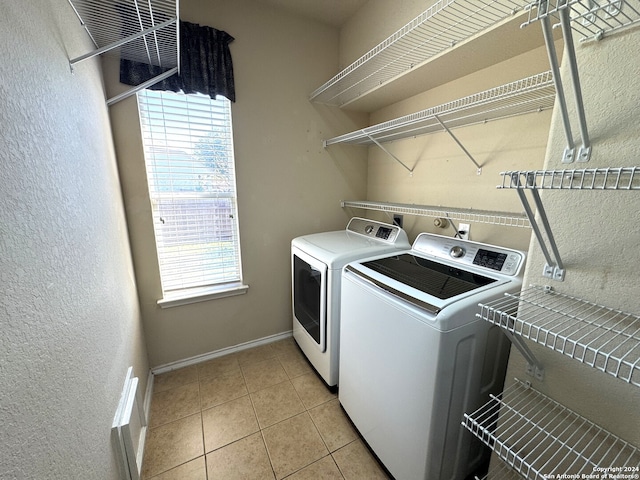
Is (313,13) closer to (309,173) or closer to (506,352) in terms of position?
(309,173)

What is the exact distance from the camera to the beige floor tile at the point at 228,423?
4.88 ft

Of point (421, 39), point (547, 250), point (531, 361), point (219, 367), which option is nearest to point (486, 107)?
point (421, 39)

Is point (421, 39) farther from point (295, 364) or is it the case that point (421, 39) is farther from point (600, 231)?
point (295, 364)

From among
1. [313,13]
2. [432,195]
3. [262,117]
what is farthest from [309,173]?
[313,13]

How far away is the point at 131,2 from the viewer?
1.09 metres

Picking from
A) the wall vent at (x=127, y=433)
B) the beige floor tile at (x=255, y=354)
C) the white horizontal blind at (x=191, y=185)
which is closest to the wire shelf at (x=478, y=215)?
the white horizontal blind at (x=191, y=185)

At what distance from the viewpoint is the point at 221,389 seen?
1850 mm

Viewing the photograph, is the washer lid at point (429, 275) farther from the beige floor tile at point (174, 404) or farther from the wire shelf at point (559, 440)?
the beige floor tile at point (174, 404)

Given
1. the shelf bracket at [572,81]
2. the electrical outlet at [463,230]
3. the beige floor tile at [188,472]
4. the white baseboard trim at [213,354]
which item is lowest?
the beige floor tile at [188,472]

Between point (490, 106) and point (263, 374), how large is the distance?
2.27 meters

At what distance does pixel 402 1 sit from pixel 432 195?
122 centimetres

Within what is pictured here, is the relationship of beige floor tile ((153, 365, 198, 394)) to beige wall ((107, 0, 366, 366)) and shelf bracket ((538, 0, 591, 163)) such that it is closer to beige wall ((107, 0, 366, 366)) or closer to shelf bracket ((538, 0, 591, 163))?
beige wall ((107, 0, 366, 366))

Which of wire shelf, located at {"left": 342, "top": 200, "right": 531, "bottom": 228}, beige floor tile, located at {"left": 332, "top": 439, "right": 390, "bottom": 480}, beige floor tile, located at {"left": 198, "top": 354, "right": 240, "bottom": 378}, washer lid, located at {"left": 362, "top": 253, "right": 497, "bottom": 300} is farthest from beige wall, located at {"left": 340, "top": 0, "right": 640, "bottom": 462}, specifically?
beige floor tile, located at {"left": 198, "top": 354, "right": 240, "bottom": 378}

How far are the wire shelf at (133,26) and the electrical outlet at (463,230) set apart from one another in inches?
74.3
